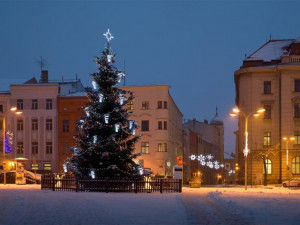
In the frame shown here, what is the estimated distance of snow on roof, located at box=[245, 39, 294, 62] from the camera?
231ft

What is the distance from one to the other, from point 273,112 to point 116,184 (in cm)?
3718

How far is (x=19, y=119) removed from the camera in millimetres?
77250

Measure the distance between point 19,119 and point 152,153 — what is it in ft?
61.6

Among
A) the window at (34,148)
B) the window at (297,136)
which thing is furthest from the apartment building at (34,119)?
the window at (297,136)

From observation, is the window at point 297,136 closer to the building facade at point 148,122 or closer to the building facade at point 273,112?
the building facade at point 273,112

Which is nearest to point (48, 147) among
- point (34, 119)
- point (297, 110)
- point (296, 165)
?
point (34, 119)

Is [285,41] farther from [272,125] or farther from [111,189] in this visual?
[111,189]

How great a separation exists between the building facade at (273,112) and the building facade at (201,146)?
2618 centimetres

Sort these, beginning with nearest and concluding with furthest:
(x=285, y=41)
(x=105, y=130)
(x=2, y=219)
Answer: (x=2, y=219) → (x=105, y=130) → (x=285, y=41)

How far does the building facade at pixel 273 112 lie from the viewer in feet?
216

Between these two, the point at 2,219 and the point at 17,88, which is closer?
the point at 2,219

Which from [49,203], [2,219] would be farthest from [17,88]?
[2,219]

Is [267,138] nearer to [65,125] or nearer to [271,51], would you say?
[271,51]

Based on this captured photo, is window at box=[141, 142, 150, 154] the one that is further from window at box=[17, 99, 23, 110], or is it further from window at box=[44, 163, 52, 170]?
window at box=[17, 99, 23, 110]
